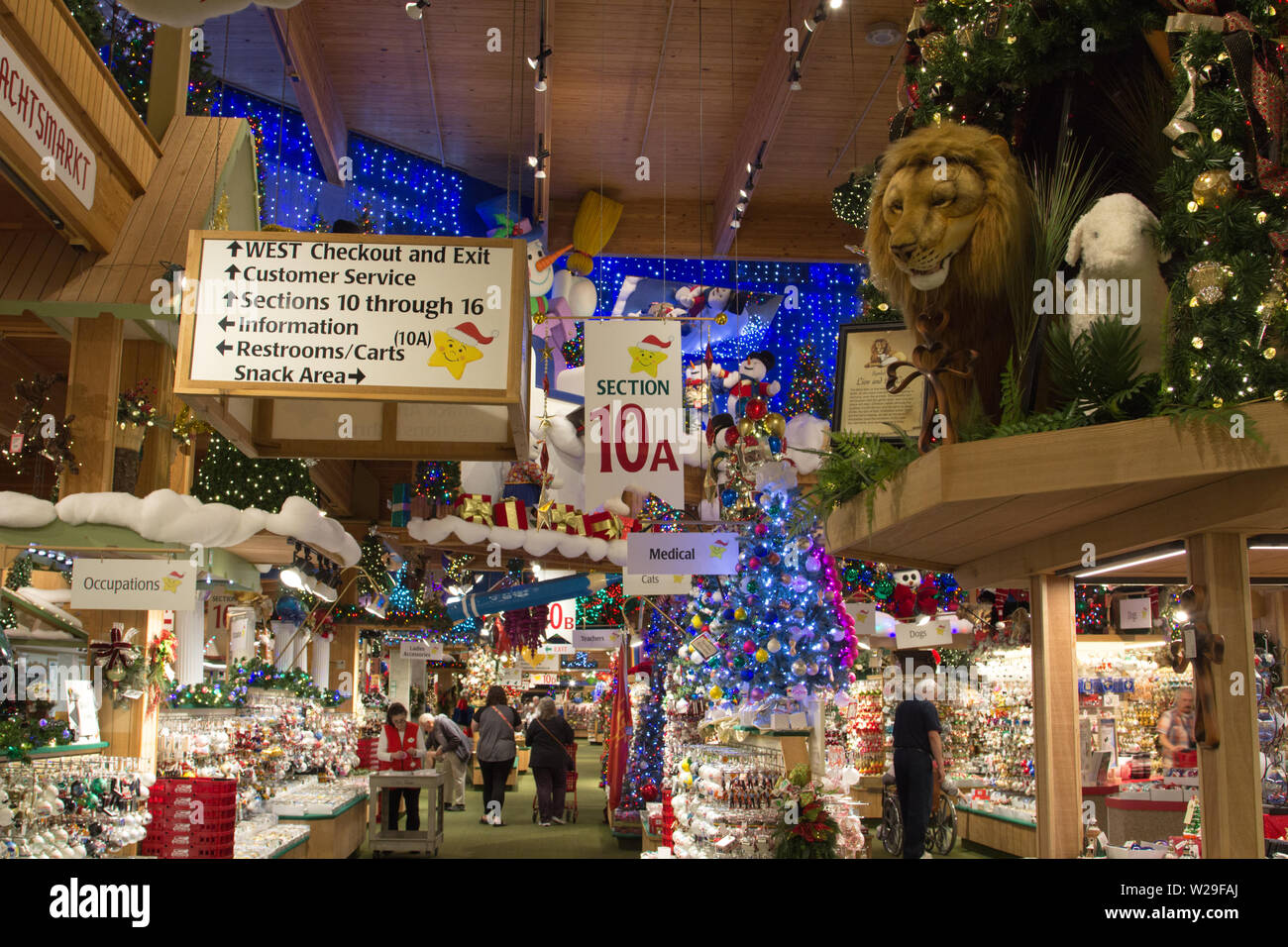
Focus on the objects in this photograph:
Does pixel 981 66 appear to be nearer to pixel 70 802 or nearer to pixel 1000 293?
pixel 1000 293

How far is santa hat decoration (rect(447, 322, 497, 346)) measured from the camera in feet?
13.1

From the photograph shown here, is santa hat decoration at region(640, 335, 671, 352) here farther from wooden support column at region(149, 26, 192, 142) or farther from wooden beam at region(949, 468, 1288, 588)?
wooden beam at region(949, 468, 1288, 588)

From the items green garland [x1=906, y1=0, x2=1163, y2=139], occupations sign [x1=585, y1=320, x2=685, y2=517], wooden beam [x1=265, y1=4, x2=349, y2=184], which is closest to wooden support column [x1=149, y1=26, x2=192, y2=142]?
wooden beam [x1=265, y1=4, x2=349, y2=184]

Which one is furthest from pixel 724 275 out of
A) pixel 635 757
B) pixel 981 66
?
pixel 981 66

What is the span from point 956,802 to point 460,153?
9703 millimetres

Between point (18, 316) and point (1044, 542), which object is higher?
point (18, 316)

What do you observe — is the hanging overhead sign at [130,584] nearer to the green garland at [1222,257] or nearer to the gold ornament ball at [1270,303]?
the green garland at [1222,257]

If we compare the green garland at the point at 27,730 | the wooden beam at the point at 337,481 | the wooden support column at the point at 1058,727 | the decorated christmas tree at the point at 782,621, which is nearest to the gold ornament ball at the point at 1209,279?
the wooden support column at the point at 1058,727

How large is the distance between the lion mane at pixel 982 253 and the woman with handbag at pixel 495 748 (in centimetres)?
1084

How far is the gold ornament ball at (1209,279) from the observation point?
1.98m

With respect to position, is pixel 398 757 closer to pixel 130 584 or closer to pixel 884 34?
pixel 130 584

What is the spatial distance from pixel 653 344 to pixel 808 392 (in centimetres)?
609

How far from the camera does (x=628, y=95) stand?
1175 cm

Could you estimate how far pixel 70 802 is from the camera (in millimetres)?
5410
